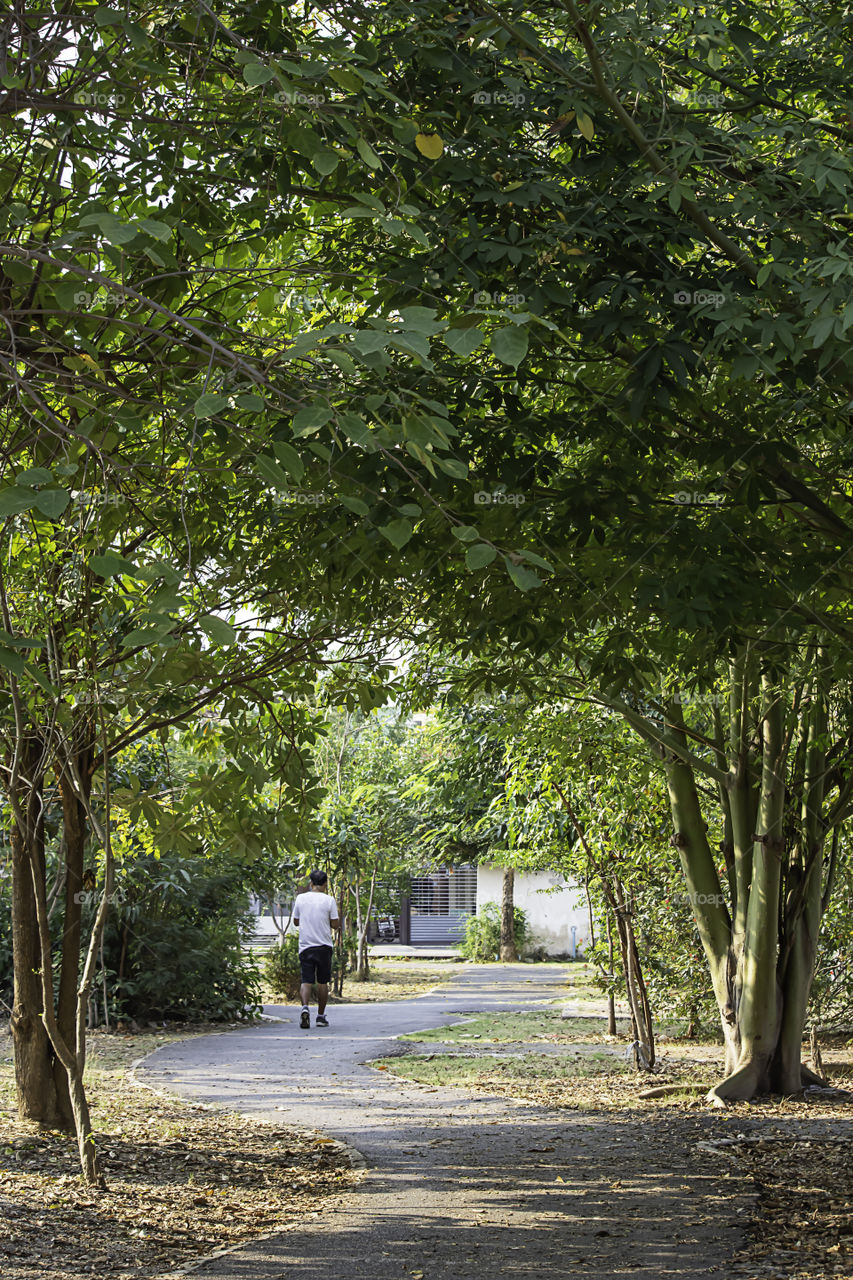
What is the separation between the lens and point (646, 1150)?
754 cm

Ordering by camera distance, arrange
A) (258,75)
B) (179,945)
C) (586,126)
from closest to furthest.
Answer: (258,75), (586,126), (179,945)

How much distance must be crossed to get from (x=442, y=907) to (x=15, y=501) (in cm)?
4441

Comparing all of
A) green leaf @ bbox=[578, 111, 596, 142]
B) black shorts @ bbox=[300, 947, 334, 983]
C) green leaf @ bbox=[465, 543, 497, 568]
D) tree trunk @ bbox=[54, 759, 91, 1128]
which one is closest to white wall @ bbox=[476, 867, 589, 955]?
black shorts @ bbox=[300, 947, 334, 983]

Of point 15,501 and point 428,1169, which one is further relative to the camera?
point 428,1169

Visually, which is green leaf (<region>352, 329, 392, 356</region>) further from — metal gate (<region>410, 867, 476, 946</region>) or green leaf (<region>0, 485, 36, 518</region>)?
metal gate (<region>410, 867, 476, 946</region>)

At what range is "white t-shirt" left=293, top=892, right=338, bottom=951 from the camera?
45.3 feet

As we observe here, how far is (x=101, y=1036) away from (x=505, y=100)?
39.2 feet

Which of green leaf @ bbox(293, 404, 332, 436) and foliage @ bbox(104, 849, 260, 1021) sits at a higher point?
green leaf @ bbox(293, 404, 332, 436)

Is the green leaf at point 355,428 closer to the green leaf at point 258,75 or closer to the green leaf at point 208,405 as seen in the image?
the green leaf at point 208,405

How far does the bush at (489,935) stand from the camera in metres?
33.1

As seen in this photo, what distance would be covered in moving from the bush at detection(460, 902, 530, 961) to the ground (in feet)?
69.0

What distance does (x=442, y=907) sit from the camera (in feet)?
151

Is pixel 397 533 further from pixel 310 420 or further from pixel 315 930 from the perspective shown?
pixel 315 930

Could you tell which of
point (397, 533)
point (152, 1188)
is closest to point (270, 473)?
point (397, 533)
